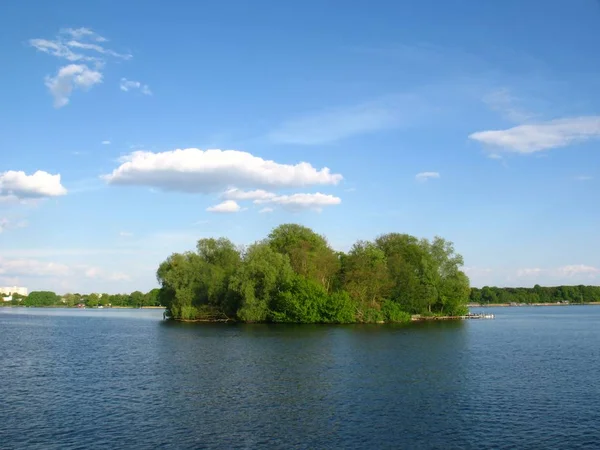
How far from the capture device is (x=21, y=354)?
166ft

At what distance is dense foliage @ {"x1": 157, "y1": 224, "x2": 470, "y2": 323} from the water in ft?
125

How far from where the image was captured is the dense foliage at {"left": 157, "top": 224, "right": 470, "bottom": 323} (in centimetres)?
9506

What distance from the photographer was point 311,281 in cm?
9638

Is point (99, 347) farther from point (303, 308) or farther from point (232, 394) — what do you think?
point (303, 308)

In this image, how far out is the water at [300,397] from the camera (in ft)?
77.4

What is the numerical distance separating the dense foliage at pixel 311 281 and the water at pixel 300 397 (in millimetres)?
38212

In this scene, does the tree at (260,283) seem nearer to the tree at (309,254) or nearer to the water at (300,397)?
the tree at (309,254)

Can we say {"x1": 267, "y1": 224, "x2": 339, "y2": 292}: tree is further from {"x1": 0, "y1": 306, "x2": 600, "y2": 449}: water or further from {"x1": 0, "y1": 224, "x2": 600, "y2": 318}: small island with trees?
{"x1": 0, "y1": 306, "x2": 600, "y2": 449}: water

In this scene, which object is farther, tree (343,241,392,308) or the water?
tree (343,241,392,308)

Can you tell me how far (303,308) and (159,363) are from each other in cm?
4999

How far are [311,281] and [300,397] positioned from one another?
64737 mm

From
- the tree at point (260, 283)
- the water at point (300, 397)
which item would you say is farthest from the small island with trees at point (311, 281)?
the water at point (300, 397)

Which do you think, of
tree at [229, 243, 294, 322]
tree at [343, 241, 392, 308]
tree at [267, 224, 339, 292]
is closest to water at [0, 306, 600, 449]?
tree at [229, 243, 294, 322]

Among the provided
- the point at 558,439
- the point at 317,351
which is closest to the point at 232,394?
the point at 558,439
